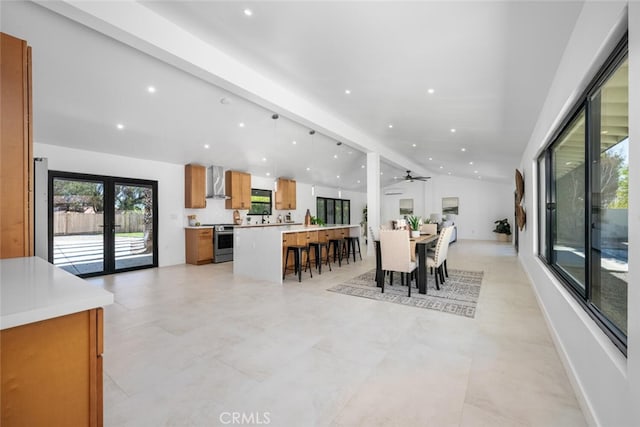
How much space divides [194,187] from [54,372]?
6.38m

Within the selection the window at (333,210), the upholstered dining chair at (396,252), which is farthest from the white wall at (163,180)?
the upholstered dining chair at (396,252)

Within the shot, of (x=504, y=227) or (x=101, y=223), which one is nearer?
(x=101, y=223)

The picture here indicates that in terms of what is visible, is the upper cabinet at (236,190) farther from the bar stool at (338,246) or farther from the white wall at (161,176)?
the bar stool at (338,246)

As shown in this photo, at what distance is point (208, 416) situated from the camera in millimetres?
1659

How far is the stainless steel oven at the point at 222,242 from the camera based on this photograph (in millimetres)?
6992

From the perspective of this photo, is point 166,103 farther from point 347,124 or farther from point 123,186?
point 347,124

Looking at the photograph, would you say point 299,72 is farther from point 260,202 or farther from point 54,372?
point 260,202

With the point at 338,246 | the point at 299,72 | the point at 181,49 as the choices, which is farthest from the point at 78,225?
the point at 338,246

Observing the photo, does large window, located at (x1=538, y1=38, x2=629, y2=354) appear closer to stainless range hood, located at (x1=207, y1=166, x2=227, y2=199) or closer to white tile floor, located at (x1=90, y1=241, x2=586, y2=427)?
white tile floor, located at (x1=90, y1=241, x2=586, y2=427)

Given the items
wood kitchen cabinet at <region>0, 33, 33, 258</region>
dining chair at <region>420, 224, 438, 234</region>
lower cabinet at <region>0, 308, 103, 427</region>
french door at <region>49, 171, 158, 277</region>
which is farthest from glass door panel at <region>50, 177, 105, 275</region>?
dining chair at <region>420, 224, 438, 234</region>

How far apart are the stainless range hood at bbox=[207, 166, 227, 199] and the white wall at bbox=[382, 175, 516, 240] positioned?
9548 millimetres

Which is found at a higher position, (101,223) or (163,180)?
(163,180)

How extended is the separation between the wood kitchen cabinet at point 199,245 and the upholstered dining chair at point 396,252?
4.43 meters

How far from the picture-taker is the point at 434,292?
13.8 feet
